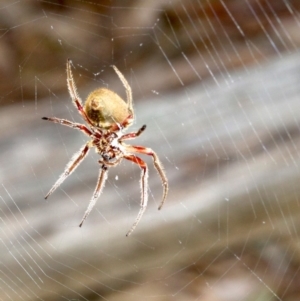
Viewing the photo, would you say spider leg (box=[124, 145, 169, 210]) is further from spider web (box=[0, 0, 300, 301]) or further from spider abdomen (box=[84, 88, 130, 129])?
spider web (box=[0, 0, 300, 301])

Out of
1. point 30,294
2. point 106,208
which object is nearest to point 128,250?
point 106,208

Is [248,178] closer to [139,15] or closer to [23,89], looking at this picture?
[139,15]

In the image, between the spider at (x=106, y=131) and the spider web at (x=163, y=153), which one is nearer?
the spider at (x=106, y=131)

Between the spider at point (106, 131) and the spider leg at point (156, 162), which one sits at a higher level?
the spider at point (106, 131)

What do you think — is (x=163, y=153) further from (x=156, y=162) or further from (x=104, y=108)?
(x=104, y=108)

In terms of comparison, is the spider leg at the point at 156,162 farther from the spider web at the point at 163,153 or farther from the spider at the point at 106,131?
the spider web at the point at 163,153

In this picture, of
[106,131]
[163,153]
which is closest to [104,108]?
[106,131]

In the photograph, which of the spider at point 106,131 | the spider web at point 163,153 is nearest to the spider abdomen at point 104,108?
the spider at point 106,131

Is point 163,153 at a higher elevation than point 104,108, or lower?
lower
